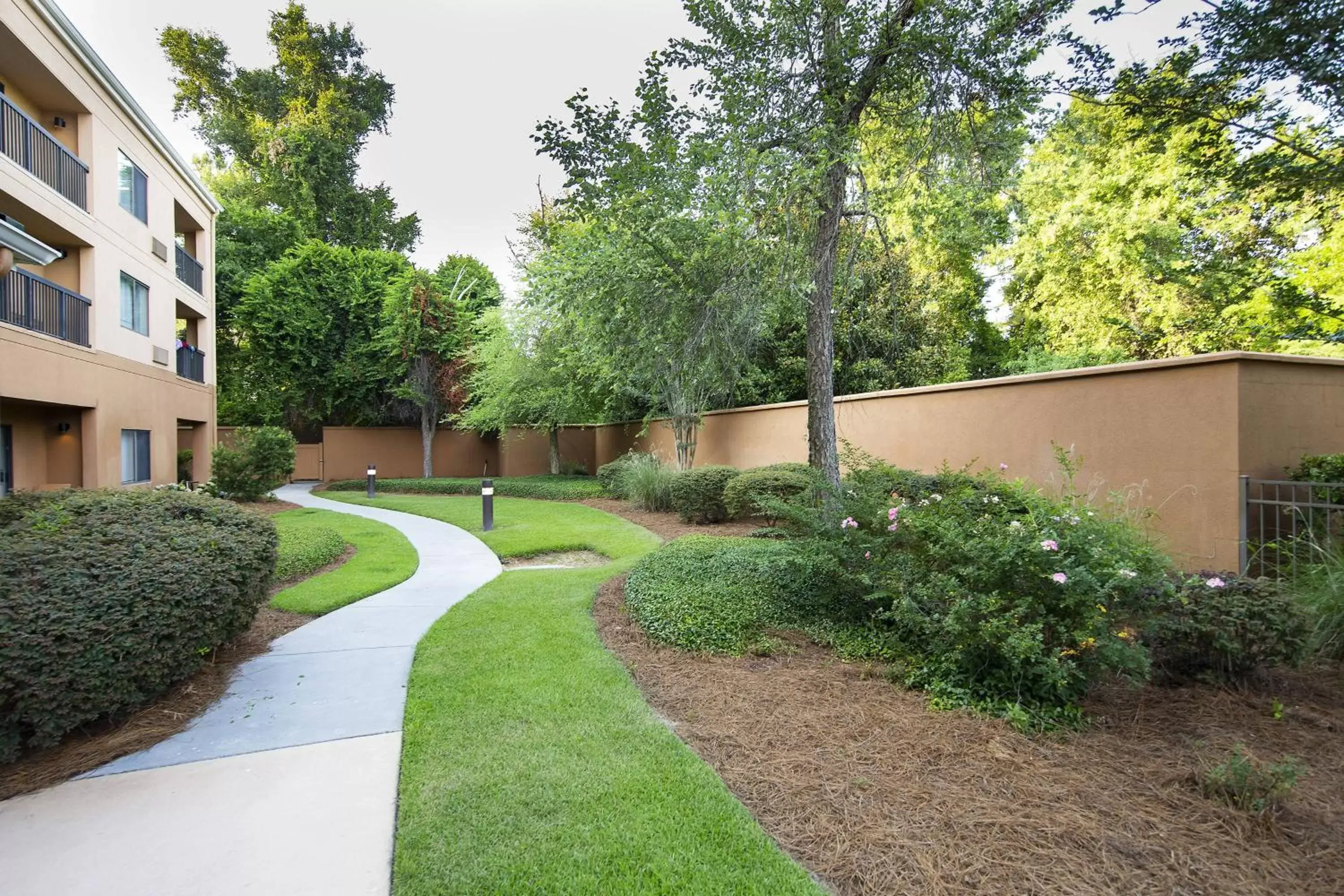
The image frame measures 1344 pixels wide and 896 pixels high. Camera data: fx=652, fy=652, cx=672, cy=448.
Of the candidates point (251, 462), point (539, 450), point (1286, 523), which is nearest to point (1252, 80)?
point (1286, 523)

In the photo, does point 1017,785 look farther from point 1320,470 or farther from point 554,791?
point 1320,470

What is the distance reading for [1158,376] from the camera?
6305 mm

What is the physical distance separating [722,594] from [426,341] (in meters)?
18.8

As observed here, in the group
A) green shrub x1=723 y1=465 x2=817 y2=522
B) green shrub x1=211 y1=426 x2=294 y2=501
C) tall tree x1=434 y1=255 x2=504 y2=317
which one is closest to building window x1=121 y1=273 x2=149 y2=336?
green shrub x1=211 y1=426 x2=294 y2=501

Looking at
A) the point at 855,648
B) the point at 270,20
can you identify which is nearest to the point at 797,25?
the point at 855,648

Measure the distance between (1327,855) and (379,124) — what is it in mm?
38120

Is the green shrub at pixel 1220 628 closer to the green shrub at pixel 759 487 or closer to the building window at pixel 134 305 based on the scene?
the green shrub at pixel 759 487

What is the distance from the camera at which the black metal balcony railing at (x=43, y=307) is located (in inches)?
361

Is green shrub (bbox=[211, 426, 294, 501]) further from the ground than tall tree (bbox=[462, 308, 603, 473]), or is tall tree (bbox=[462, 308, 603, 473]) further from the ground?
tall tree (bbox=[462, 308, 603, 473])

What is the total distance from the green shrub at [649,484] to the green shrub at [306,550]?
574 cm

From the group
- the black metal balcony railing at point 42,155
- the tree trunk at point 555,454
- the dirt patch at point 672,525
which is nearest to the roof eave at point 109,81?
the black metal balcony railing at point 42,155

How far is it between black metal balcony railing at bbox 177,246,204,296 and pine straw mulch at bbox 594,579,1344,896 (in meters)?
17.3

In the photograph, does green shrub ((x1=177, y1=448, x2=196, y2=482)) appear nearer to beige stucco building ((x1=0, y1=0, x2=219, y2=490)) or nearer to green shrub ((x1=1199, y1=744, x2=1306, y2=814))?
beige stucco building ((x1=0, y1=0, x2=219, y2=490))

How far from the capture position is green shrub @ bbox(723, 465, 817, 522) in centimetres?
995
